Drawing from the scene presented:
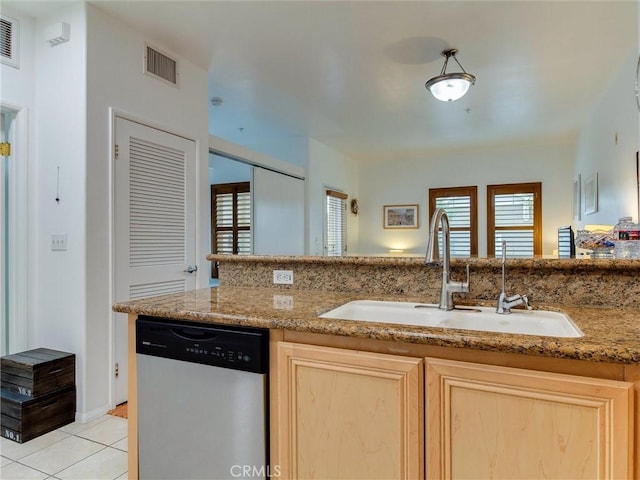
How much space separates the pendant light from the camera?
9.35 ft

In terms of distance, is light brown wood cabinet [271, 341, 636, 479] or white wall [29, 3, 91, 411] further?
white wall [29, 3, 91, 411]

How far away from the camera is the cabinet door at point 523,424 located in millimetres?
912

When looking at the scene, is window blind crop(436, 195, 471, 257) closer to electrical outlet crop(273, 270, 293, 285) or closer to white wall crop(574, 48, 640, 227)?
white wall crop(574, 48, 640, 227)

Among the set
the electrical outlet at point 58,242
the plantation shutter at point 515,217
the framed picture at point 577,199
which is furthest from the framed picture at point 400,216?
the electrical outlet at point 58,242

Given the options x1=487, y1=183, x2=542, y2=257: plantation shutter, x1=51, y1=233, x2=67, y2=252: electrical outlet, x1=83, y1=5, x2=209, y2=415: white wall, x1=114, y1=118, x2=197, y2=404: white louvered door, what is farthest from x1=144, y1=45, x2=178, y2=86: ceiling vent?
x1=487, y1=183, x2=542, y2=257: plantation shutter

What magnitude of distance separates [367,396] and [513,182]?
5916mm

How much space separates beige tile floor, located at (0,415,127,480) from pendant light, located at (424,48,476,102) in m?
3.08

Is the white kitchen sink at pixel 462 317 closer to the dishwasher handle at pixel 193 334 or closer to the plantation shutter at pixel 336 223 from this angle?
the dishwasher handle at pixel 193 334

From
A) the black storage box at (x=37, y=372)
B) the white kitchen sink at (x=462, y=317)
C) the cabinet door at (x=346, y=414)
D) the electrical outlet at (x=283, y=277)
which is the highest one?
the electrical outlet at (x=283, y=277)

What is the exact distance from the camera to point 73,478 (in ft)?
6.05

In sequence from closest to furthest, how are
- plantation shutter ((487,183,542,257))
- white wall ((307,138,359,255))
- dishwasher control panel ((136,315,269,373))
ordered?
1. dishwasher control panel ((136,315,269,373))
2. white wall ((307,138,359,255))
3. plantation shutter ((487,183,542,257))

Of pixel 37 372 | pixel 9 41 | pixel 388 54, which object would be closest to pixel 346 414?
pixel 37 372

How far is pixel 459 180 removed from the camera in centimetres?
Answer: 647

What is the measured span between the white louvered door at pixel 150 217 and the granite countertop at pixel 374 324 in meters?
1.14
